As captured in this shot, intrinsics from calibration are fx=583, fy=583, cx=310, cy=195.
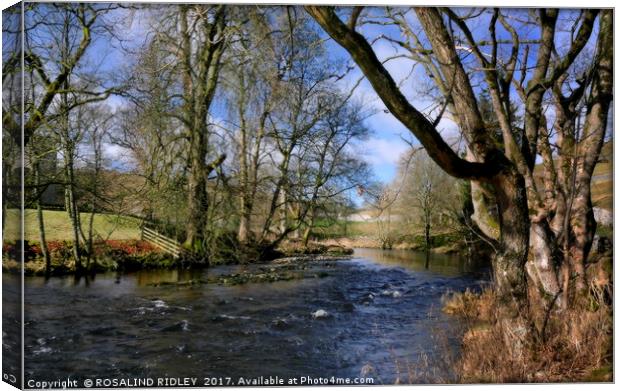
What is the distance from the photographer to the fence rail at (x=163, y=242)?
420cm

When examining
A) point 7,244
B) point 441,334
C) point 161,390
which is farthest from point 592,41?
point 7,244

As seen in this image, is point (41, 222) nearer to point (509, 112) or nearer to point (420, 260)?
point (420, 260)

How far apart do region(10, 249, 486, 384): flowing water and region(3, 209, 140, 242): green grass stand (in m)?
0.29

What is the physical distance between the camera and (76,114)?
13.2 ft

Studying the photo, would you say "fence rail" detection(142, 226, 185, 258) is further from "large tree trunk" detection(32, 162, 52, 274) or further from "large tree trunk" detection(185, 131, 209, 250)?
"large tree trunk" detection(32, 162, 52, 274)

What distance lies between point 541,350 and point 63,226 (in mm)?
3374

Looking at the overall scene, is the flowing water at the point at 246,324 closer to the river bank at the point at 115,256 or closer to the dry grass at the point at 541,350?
the river bank at the point at 115,256

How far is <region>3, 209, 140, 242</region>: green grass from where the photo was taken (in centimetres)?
385

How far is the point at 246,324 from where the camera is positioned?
4.08 meters

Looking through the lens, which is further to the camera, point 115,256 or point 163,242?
point 163,242

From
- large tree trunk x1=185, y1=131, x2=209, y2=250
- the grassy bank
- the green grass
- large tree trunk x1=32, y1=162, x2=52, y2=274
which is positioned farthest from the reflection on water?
large tree trunk x1=32, y1=162, x2=52, y2=274

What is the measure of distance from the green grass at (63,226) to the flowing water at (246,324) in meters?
0.29

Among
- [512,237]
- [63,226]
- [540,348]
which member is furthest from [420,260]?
[63,226]

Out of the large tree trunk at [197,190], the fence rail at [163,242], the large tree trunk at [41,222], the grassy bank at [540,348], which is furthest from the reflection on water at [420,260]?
the large tree trunk at [41,222]
